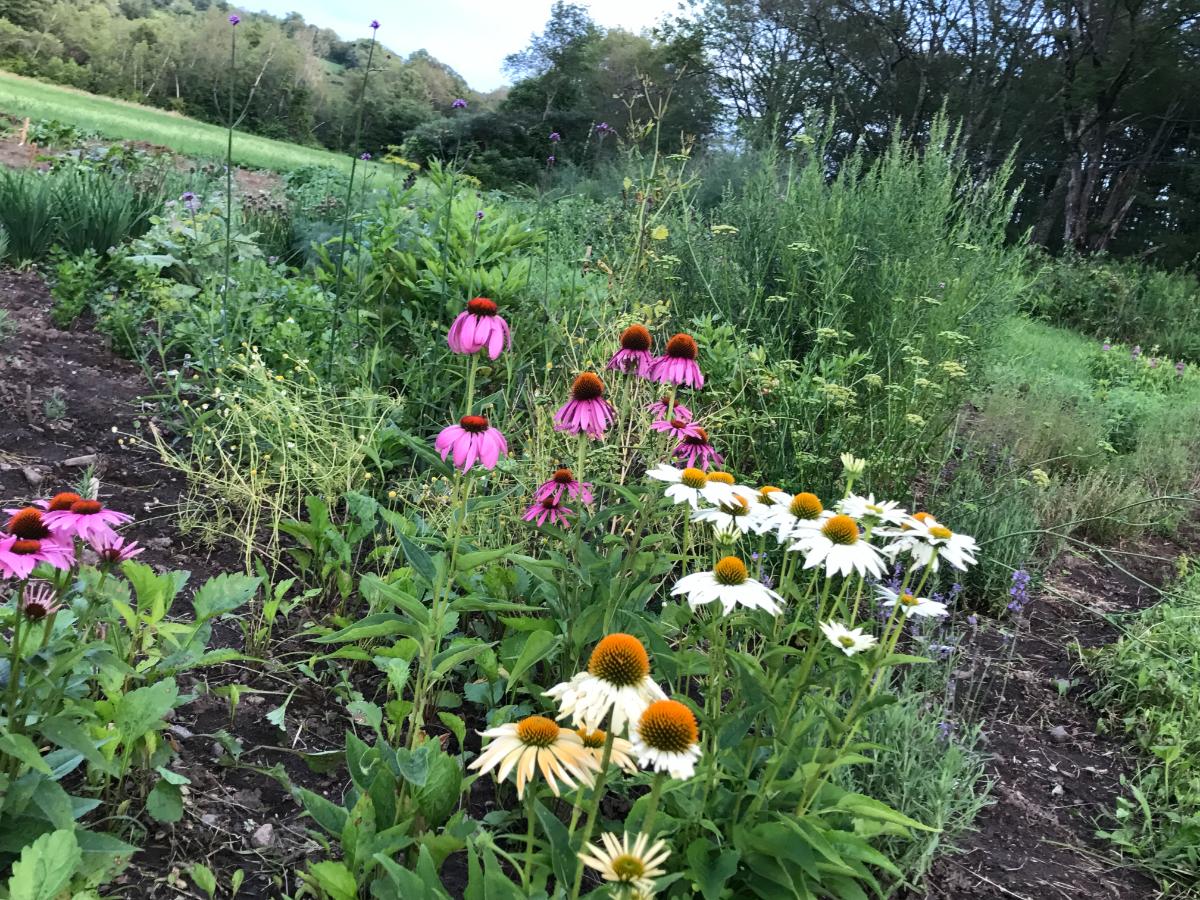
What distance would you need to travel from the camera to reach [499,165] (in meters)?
14.7

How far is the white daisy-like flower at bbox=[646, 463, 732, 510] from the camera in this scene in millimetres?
1252

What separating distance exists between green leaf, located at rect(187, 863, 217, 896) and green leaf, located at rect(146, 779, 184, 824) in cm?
8

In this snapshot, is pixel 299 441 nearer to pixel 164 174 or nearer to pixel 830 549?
pixel 830 549

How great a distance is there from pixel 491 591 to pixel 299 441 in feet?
3.45

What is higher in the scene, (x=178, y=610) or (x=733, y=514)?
(x=733, y=514)

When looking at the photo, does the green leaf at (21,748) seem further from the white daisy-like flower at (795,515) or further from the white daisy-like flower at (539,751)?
the white daisy-like flower at (795,515)

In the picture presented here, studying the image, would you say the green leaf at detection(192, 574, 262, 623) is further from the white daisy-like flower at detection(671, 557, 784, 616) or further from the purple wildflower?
the purple wildflower

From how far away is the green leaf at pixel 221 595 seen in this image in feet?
4.93

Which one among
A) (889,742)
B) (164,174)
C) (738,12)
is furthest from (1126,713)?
(738,12)

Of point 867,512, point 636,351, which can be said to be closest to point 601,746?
point 867,512

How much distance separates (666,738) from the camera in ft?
2.57

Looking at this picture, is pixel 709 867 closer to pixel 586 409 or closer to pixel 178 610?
pixel 586 409

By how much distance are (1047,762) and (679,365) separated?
1.48 m

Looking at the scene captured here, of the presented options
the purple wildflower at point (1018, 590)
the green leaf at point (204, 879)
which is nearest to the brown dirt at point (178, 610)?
the green leaf at point (204, 879)
